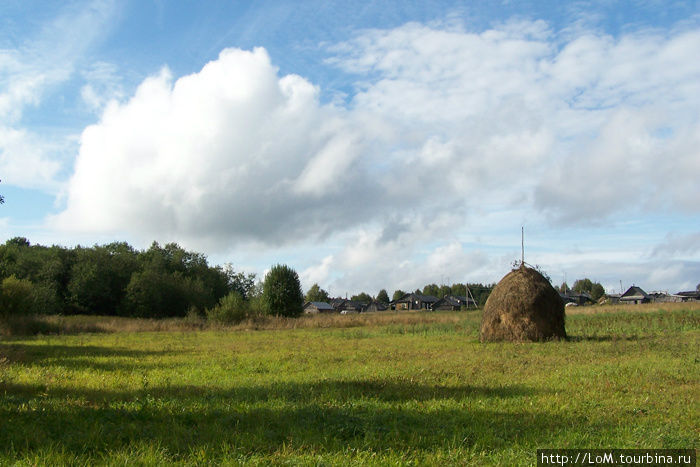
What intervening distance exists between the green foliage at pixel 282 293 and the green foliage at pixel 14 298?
23.2 m

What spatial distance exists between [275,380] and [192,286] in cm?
6989

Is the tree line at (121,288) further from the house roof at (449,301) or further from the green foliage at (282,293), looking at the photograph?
the house roof at (449,301)

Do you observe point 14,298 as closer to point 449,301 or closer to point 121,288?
point 121,288

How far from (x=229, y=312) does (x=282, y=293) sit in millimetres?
8930

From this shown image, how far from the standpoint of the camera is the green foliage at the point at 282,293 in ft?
184

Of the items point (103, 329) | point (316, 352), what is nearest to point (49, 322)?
point (103, 329)

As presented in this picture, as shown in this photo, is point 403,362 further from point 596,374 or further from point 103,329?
point 103,329

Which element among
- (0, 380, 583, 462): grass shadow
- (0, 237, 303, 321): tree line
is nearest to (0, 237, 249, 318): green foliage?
(0, 237, 303, 321): tree line

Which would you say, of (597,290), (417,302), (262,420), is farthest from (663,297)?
(262,420)

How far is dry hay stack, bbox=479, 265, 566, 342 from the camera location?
22.1 m

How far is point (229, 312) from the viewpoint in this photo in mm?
48562

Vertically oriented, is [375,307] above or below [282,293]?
below

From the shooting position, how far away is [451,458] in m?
6.44

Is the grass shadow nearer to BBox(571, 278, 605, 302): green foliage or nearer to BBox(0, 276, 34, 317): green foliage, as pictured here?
BBox(0, 276, 34, 317): green foliage
